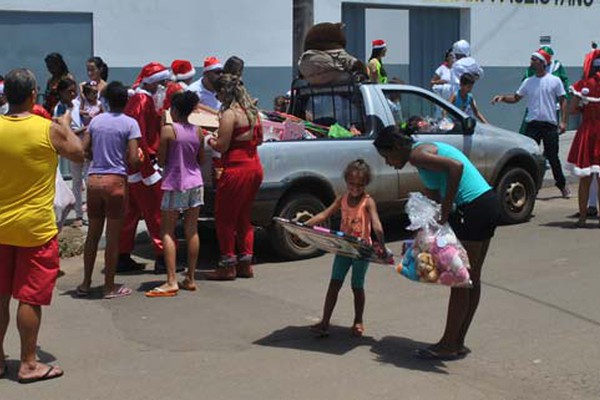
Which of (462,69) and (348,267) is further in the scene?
(462,69)

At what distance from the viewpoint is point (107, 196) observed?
754 cm

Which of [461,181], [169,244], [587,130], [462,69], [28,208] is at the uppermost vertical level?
[462,69]

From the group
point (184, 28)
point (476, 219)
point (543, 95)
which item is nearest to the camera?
point (476, 219)

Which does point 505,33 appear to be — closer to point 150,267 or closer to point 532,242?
point 532,242

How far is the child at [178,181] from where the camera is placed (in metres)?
7.84

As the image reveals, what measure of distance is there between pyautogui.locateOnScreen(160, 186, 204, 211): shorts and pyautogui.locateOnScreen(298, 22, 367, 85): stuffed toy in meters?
2.47

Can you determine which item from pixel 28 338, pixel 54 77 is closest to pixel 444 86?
pixel 54 77

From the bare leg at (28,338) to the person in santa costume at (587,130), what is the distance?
23.0 feet

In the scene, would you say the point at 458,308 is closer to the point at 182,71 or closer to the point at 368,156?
the point at 368,156

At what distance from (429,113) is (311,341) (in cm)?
436

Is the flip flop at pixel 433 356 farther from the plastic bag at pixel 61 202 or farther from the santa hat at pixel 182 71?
the santa hat at pixel 182 71

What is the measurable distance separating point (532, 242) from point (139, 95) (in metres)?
4.49

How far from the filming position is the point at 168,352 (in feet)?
20.4

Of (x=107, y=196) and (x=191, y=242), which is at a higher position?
(x=107, y=196)
